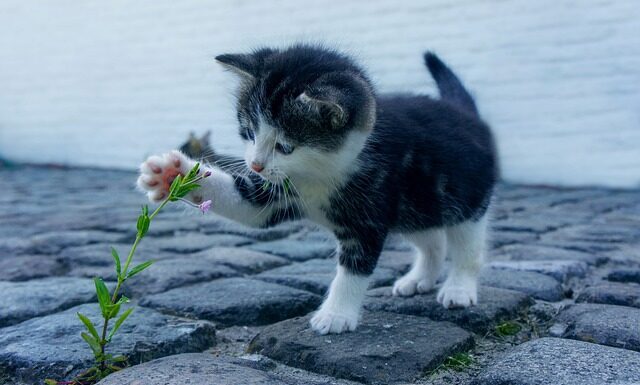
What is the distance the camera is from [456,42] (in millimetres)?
7207

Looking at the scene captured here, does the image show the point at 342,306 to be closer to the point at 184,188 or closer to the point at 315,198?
the point at 315,198

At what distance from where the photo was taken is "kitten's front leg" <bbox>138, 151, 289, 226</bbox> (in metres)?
1.94

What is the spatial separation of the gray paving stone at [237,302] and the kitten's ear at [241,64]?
0.75m

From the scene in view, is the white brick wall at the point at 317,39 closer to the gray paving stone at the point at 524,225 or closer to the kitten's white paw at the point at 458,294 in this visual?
the gray paving stone at the point at 524,225

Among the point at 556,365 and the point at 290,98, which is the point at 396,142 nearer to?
the point at 290,98

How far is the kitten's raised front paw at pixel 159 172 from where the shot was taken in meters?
1.93

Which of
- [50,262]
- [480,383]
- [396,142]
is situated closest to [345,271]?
[396,142]

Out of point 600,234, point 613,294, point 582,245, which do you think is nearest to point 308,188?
point 613,294

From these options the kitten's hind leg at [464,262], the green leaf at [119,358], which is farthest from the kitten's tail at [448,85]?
the green leaf at [119,358]

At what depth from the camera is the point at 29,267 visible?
2861 mm

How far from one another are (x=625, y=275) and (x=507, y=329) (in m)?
0.97

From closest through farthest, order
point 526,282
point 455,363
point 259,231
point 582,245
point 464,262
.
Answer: point 455,363
point 464,262
point 526,282
point 582,245
point 259,231

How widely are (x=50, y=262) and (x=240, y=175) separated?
1357 millimetres

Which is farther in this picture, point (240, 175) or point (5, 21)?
point (5, 21)
